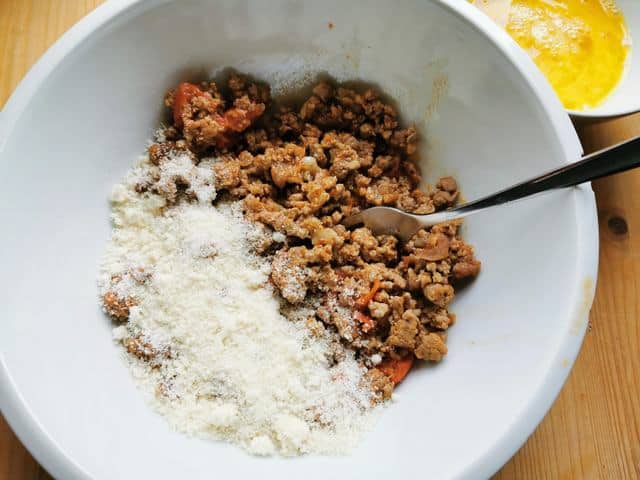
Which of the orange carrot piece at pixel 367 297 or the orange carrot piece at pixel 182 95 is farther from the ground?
the orange carrot piece at pixel 182 95

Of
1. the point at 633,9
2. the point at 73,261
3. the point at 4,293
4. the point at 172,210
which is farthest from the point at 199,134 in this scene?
the point at 633,9

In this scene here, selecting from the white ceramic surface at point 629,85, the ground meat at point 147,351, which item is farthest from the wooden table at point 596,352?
the ground meat at point 147,351

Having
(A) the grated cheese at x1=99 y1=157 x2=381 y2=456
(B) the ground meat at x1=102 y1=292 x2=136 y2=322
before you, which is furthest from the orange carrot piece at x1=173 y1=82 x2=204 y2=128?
(B) the ground meat at x1=102 y1=292 x2=136 y2=322

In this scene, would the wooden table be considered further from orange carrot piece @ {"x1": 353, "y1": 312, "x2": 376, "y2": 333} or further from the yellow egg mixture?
orange carrot piece @ {"x1": 353, "y1": 312, "x2": 376, "y2": 333}

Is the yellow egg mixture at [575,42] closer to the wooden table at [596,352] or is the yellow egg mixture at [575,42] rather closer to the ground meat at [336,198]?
the wooden table at [596,352]

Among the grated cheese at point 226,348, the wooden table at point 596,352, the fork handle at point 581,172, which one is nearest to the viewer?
the fork handle at point 581,172

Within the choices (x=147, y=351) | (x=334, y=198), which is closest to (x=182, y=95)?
(x=334, y=198)

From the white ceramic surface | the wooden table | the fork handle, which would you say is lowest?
the wooden table
